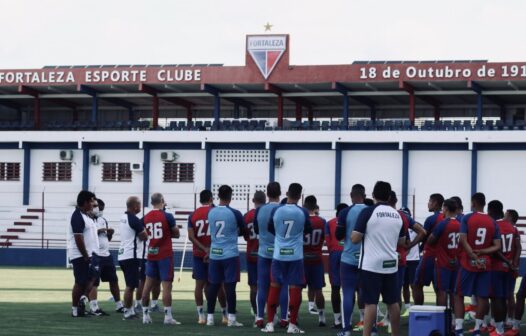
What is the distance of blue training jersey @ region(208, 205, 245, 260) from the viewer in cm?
1731

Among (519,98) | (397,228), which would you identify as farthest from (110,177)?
(397,228)

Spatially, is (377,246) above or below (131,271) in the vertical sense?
above

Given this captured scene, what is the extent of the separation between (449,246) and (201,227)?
12.1 feet

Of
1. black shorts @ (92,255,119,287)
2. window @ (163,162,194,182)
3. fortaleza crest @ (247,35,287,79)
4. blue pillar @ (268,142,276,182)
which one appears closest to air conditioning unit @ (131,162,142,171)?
window @ (163,162,194,182)

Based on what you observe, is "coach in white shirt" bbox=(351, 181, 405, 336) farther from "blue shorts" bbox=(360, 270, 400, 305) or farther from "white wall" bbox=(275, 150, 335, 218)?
"white wall" bbox=(275, 150, 335, 218)

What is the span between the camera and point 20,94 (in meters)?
56.0

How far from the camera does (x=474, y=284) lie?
15.8m

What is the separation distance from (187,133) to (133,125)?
3231 mm

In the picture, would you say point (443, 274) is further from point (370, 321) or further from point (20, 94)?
point (20, 94)

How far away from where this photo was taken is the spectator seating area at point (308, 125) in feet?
158

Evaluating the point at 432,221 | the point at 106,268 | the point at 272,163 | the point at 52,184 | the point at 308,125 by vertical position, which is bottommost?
the point at 106,268

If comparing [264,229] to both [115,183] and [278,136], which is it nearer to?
[278,136]

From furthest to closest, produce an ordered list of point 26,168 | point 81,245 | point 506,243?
point 26,168
point 81,245
point 506,243

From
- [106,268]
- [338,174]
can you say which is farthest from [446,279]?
[338,174]
